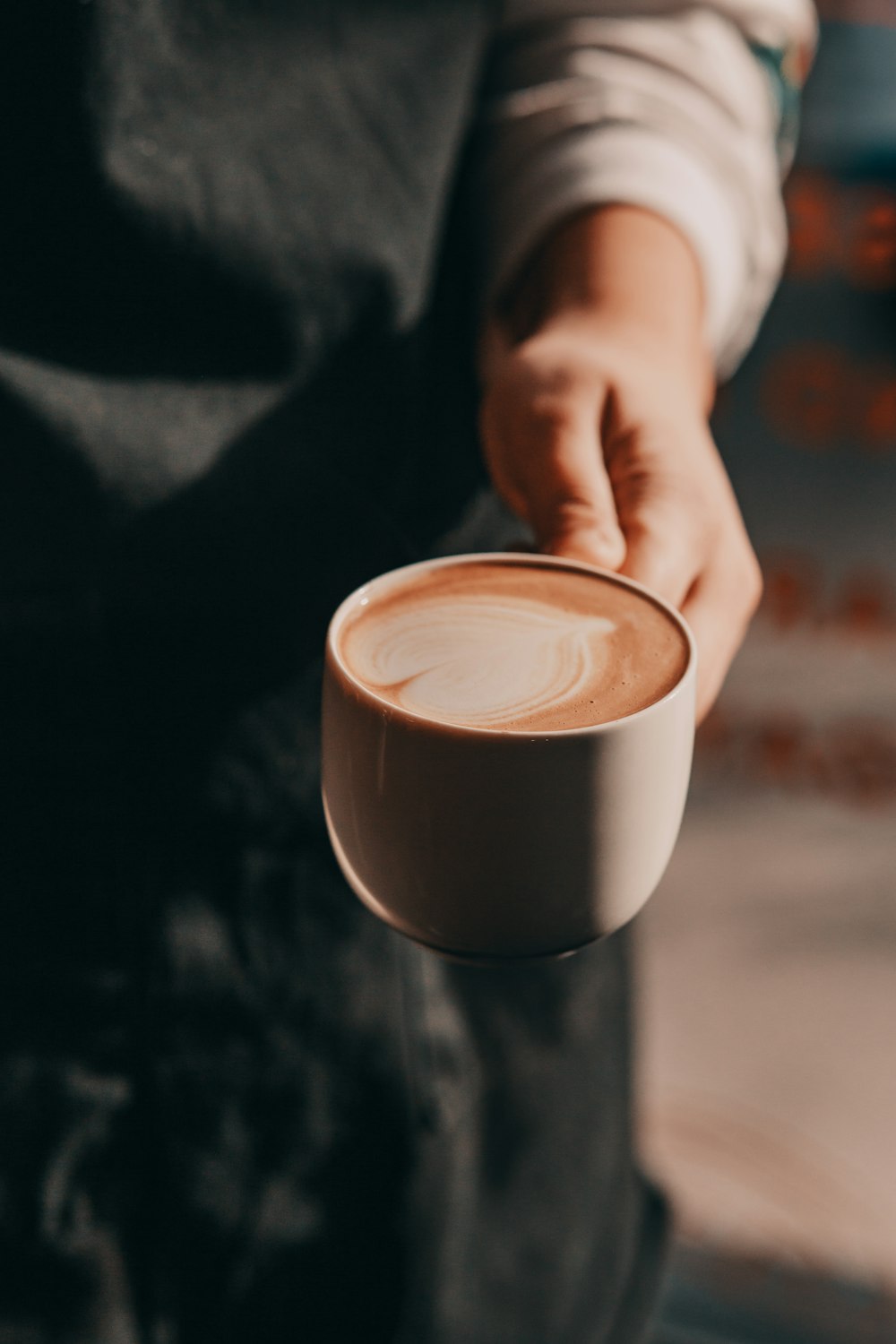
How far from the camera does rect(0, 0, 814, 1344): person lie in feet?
1.62

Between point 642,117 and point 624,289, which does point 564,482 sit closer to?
point 624,289

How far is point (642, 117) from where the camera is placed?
Answer: 2.10 ft

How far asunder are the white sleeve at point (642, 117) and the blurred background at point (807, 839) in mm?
694

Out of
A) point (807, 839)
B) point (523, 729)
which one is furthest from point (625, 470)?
point (807, 839)

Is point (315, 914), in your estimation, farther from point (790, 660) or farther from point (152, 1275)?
point (790, 660)

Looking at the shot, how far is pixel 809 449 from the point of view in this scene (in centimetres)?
160

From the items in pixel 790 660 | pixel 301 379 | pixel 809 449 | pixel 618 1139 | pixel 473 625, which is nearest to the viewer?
pixel 473 625

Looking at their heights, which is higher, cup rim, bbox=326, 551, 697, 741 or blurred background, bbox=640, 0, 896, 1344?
cup rim, bbox=326, 551, 697, 741

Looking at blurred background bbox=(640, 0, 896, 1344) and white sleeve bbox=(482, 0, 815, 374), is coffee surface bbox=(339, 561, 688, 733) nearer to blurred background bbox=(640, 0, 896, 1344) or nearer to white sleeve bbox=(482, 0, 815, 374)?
white sleeve bbox=(482, 0, 815, 374)

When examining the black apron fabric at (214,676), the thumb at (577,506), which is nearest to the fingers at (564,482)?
the thumb at (577,506)

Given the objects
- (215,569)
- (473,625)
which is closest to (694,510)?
(473,625)

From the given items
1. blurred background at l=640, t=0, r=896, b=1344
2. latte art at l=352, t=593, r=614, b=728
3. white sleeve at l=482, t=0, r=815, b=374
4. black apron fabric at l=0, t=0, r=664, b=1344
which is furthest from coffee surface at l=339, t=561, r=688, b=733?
blurred background at l=640, t=0, r=896, b=1344

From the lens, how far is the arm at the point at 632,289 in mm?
490

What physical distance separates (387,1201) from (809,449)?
50.4 inches
